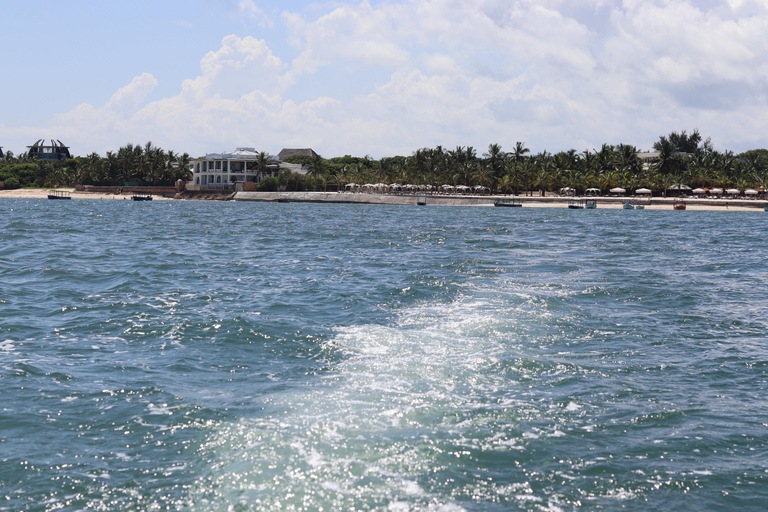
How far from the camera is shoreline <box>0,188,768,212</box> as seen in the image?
10112 centimetres

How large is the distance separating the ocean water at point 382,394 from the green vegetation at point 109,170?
132975 mm

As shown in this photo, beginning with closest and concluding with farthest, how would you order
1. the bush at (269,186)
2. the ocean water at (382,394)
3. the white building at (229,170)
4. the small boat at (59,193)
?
1. the ocean water at (382,394)
2. the bush at (269,186)
3. the small boat at (59,193)
4. the white building at (229,170)

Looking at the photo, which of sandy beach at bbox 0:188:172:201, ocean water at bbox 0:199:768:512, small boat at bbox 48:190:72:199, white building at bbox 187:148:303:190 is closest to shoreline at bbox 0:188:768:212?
sandy beach at bbox 0:188:172:201

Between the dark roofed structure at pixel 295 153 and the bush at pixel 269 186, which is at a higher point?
the dark roofed structure at pixel 295 153

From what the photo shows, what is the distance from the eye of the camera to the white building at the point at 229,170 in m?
139

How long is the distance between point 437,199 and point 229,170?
1994 inches

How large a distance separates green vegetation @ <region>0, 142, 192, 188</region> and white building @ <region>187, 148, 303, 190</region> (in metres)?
7.28

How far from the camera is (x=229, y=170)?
14000 centimetres

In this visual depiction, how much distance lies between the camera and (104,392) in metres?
9.63

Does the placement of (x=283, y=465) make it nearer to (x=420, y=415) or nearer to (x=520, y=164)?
(x=420, y=415)

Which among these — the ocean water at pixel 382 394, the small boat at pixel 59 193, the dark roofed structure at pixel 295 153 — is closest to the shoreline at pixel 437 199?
the small boat at pixel 59 193

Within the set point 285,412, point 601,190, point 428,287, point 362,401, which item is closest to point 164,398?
point 285,412

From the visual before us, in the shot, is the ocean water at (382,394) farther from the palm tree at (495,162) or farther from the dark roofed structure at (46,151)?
the dark roofed structure at (46,151)

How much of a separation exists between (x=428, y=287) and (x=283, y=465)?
524 inches
